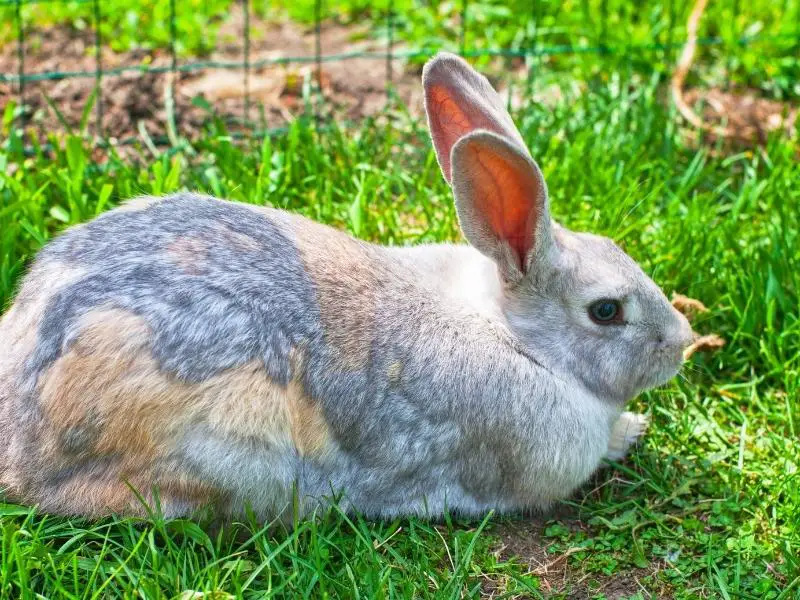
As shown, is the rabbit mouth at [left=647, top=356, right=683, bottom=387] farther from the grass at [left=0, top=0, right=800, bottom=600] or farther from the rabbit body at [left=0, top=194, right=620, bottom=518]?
the grass at [left=0, top=0, right=800, bottom=600]

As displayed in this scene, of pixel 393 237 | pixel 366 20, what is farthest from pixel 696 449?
pixel 366 20

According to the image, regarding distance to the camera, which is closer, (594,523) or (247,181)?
(594,523)

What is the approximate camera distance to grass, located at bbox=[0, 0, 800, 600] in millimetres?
3715

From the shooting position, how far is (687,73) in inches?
269

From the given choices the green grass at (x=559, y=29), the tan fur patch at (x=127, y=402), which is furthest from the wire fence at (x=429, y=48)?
the tan fur patch at (x=127, y=402)

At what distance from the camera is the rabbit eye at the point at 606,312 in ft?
13.8

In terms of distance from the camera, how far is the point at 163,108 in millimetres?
6207

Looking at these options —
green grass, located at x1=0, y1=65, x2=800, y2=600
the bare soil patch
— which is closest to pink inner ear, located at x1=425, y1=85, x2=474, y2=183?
green grass, located at x1=0, y1=65, x2=800, y2=600

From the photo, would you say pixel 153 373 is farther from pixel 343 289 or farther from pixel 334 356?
pixel 343 289

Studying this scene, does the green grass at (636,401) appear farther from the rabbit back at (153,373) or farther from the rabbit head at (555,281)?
the rabbit head at (555,281)

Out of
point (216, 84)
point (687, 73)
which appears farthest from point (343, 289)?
point (687, 73)

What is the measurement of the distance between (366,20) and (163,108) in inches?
70.9

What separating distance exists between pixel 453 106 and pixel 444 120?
0.06 meters

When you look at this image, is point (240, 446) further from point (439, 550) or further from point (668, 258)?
point (668, 258)
